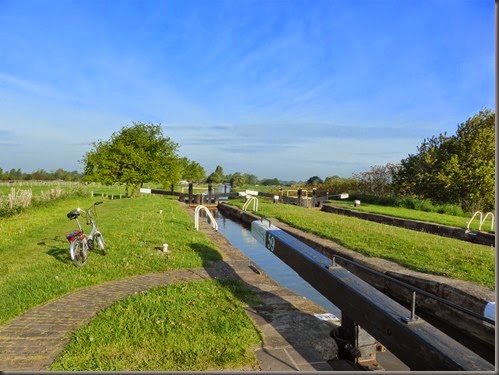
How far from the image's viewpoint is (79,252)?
271 inches

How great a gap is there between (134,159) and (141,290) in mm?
22613

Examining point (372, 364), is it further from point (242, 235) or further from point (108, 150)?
point (108, 150)

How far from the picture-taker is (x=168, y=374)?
3.03 m

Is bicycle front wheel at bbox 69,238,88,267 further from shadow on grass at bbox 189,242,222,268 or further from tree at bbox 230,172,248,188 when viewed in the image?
tree at bbox 230,172,248,188

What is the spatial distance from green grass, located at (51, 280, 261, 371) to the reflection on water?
7.20ft

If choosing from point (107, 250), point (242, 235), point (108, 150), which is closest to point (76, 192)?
point (108, 150)

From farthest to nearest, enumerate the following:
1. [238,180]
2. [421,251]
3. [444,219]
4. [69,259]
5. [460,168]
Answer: [238,180]
[460,168]
[444,219]
[421,251]
[69,259]

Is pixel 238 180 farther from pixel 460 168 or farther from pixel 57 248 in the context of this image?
pixel 57 248

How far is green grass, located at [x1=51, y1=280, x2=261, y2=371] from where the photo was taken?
11.2 ft

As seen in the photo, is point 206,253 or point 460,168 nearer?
point 206,253

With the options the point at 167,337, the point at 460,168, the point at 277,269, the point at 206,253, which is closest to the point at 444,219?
the point at 460,168

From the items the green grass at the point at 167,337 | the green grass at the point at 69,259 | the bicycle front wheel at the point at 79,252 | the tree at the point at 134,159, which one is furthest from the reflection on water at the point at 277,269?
the tree at the point at 134,159

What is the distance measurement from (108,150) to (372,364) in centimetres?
2703

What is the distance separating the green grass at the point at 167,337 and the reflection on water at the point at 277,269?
2.19 metres
